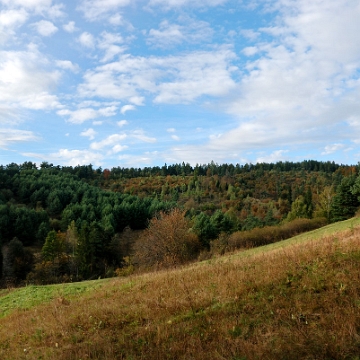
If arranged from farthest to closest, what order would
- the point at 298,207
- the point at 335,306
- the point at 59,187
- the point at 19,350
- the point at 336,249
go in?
the point at 59,187 → the point at 298,207 → the point at 336,249 → the point at 19,350 → the point at 335,306

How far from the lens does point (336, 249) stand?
28.2 ft

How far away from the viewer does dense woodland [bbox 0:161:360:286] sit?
4253 cm

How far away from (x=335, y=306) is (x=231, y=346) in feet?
7.60

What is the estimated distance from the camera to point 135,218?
283ft

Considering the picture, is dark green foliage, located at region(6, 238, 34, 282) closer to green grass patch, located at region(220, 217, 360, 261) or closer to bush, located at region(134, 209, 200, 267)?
bush, located at region(134, 209, 200, 267)

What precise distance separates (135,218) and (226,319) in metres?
81.8

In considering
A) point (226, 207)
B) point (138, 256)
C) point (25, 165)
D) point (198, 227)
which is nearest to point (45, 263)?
point (138, 256)

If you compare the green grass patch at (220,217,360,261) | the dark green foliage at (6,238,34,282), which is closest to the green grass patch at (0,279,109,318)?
the green grass patch at (220,217,360,261)

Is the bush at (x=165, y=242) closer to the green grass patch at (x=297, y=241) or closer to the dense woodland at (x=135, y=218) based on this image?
the dense woodland at (x=135, y=218)

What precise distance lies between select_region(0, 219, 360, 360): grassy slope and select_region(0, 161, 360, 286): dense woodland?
65.9ft

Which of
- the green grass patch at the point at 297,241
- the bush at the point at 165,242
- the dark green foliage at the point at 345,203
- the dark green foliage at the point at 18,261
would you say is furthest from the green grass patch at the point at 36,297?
the dark green foliage at the point at 345,203

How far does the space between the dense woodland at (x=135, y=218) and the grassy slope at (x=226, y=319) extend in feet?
65.9

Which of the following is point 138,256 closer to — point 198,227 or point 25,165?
point 198,227

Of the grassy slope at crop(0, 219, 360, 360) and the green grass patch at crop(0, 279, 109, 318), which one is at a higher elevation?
the grassy slope at crop(0, 219, 360, 360)
